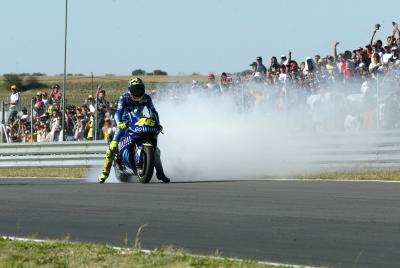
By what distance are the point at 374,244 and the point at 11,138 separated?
71.4 feet

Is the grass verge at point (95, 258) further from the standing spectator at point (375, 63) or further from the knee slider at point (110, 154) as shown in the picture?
the standing spectator at point (375, 63)

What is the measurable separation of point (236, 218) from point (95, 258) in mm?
3281

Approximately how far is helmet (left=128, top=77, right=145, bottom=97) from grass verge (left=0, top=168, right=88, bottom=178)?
511 cm

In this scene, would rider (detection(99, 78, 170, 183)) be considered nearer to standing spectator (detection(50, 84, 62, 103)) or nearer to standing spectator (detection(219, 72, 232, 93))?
standing spectator (detection(219, 72, 232, 93))

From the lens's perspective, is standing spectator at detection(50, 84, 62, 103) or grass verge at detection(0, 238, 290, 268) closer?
grass verge at detection(0, 238, 290, 268)

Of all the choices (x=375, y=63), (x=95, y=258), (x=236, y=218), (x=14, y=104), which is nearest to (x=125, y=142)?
(x=375, y=63)

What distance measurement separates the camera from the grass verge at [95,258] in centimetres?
735

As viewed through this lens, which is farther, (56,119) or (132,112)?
(56,119)

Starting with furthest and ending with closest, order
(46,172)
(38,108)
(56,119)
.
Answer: (38,108), (56,119), (46,172)

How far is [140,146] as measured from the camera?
17.4 metres

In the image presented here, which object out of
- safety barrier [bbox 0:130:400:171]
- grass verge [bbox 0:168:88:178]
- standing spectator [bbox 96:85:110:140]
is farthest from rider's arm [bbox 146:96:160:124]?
standing spectator [bbox 96:85:110:140]

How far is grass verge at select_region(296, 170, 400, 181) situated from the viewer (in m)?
17.3

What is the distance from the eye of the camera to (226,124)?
21875 millimetres

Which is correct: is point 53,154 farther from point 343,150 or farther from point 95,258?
point 95,258
